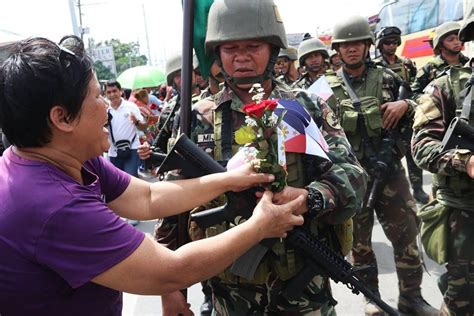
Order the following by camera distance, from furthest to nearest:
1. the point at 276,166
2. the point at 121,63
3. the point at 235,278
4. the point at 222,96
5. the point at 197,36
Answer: the point at 121,63, the point at 197,36, the point at 222,96, the point at 235,278, the point at 276,166

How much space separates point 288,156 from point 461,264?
1.31 m

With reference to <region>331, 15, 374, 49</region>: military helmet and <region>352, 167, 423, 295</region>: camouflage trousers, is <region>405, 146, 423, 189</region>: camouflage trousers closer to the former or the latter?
<region>352, 167, 423, 295</region>: camouflage trousers

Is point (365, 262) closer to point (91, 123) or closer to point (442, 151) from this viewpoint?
point (442, 151)

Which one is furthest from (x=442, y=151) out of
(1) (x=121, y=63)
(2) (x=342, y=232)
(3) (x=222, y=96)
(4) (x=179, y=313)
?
(1) (x=121, y=63)

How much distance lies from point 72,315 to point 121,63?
207 feet

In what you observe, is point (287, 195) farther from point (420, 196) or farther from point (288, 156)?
point (420, 196)

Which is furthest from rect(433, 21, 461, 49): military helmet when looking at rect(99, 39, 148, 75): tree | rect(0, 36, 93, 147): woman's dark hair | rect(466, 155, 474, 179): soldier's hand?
rect(99, 39, 148, 75): tree

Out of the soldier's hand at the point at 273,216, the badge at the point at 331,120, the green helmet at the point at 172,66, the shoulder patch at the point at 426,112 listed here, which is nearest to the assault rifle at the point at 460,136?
the shoulder patch at the point at 426,112

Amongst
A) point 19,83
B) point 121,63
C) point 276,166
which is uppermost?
point 19,83

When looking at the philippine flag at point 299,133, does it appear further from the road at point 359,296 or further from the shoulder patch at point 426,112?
the road at point 359,296

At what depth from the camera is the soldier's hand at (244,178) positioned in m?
1.63

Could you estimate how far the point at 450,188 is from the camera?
2.52 meters

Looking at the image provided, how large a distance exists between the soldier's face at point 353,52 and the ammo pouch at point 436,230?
1575 mm

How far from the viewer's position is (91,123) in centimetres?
137
